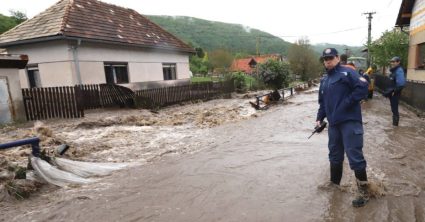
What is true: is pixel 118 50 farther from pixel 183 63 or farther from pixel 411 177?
pixel 411 177

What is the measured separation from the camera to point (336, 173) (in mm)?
4230

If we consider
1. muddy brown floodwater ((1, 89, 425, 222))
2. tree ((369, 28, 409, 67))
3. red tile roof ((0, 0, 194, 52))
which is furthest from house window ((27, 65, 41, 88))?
tree ((369, 28, 409, 67))

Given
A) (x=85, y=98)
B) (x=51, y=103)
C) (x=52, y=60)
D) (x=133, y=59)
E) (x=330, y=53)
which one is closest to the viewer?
(x=330, y=53)

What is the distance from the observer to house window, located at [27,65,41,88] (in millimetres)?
14648

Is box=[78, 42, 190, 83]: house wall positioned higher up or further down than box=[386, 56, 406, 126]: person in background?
higher up

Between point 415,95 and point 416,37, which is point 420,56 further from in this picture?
point 415,95

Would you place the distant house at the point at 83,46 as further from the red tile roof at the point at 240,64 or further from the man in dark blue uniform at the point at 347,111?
the red tile roof at the point at 240,64

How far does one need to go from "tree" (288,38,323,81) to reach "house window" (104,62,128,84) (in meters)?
32.5

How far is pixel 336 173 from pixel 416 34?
1339cm

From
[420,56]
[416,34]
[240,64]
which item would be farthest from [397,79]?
[240,64]

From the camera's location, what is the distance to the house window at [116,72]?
16.0m

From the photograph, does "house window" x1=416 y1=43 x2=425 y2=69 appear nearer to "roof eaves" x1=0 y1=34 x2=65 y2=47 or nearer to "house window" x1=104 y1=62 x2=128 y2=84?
"house window" x1=104 y1=62 x2=128 y2=84

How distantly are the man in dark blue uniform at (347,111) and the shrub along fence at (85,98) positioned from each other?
985 centimetres

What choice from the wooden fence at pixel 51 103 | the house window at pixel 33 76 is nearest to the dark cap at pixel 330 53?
the wooden fence at pixel 51 103
